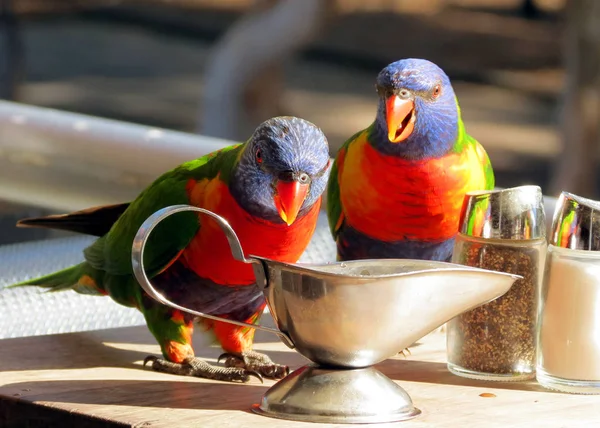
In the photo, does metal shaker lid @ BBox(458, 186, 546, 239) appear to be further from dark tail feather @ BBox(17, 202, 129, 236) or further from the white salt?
dark tail feather @ BBox(17, 202, 129, 236)

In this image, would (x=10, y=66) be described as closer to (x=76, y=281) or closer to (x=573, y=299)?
(x=76, y=281)

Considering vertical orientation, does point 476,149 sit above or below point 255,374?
above

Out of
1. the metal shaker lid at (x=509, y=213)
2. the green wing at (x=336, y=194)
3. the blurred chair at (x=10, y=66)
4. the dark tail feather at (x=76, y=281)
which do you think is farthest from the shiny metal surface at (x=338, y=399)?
the blurred chair at (x=10, y=66)

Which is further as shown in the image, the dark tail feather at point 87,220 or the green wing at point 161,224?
the dark tail feather at point 87,220

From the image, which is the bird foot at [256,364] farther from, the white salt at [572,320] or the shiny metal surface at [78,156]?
the shiny metal surface at [78,156]

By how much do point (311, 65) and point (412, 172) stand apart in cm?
995

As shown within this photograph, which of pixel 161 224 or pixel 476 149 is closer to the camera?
pixel 161 224

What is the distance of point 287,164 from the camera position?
4.55 feet

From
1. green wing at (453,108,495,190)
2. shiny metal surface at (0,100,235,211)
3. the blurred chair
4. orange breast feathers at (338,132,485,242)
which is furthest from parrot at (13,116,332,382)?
the blurred chair

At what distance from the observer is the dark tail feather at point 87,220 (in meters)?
1.71

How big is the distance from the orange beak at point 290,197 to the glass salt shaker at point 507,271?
217 mm

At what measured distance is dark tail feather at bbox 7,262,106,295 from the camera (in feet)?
5.61

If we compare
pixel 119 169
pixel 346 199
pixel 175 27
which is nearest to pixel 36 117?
pixel 119 169

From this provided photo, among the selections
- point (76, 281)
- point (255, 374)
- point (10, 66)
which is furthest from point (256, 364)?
point (10, 66)
